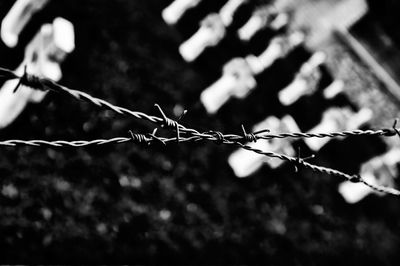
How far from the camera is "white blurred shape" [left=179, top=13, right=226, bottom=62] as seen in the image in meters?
3.86

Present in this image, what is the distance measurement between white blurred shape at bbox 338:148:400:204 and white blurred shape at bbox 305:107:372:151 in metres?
0.56

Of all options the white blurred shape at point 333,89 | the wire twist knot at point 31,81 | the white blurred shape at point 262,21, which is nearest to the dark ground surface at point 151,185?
the white blurred shape at point 333,89

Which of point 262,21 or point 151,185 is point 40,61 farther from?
point 262,21

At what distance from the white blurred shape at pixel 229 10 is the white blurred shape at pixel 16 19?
2167 mm

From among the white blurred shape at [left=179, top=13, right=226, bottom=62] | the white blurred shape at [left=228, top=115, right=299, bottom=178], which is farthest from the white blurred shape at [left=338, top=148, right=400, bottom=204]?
the white blurred shape at [left=179, top=13, right=226, bottom=62]

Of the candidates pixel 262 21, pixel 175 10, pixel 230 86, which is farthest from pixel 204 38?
pixel 262 21

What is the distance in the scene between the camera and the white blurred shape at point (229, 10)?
4.10 meters

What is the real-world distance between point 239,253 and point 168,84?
214 centimetres

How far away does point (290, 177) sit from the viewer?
3.91 meters

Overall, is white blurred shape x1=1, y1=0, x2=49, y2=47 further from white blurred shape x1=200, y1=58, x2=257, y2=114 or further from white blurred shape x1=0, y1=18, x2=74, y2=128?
white blurred shape x1=200, y1=58, x2=257, y2=114

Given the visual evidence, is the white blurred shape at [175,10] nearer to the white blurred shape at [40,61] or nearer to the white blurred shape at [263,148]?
the white blurred shape at [40,61]

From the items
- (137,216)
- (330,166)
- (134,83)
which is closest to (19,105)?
(134,83)

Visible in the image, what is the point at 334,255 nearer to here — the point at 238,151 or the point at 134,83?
the point at 238,151

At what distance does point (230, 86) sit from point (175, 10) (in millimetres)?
1180
